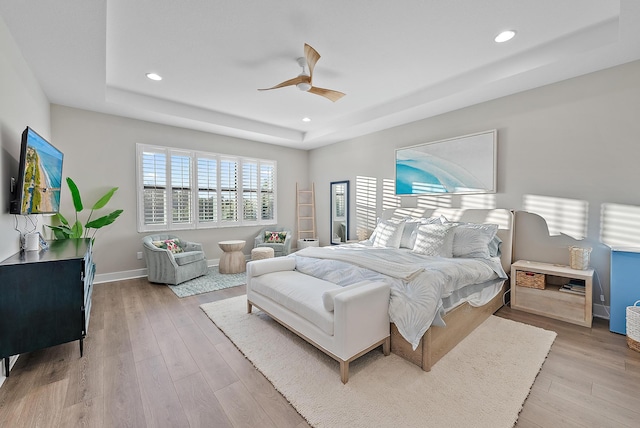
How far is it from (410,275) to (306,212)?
16.2 ft

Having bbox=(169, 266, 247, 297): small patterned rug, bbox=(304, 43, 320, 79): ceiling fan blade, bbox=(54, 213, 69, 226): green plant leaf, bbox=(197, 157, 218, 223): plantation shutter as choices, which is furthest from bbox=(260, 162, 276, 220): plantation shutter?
bbox=(304, 43, 320, 79): ceiling fan blade

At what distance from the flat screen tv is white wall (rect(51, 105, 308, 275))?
4.16ft

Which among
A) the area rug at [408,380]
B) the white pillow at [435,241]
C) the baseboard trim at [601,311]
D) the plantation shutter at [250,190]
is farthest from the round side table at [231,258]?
the baseboard trim at [601,311]

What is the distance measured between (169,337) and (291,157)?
5006 millimetres

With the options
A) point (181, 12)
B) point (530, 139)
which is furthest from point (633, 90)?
point (181, 12)

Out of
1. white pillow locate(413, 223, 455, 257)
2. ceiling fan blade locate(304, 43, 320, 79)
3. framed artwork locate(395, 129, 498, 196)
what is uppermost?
ceiling fan blade locate(304, 43, 320, 79)

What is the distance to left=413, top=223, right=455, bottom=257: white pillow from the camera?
130 inches

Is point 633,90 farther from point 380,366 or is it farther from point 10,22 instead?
point 10,22

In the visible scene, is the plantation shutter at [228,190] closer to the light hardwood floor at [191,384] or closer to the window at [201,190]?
the window at [201,190]

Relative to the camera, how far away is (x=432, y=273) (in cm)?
238

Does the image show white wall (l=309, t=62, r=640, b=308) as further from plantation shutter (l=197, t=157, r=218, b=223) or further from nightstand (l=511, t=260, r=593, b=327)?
plantation shutter (l=197, t=157, r=218, b=223)

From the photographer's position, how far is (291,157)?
688 cm

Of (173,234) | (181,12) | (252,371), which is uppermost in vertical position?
(181,12)

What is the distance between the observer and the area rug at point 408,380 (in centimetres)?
169
